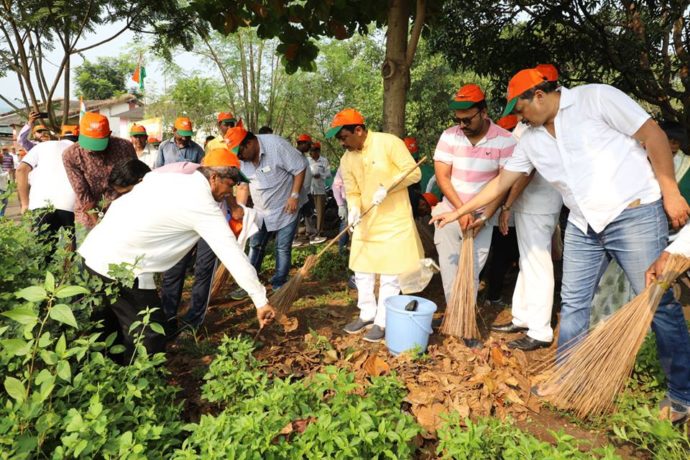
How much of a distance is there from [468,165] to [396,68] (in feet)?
4.48

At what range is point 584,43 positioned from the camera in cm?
610

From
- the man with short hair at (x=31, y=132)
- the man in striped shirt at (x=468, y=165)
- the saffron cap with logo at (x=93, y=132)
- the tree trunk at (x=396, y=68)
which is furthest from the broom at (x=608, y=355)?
the man with short hair at (x=31, y=132)

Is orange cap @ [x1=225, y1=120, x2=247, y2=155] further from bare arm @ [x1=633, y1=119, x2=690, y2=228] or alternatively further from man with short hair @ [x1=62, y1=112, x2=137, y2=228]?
bare arm @ [x1=633, y1=119, x2=690, y2=228]

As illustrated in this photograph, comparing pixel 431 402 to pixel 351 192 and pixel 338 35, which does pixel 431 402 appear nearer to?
pixel 351 192

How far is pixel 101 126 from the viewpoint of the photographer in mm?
3756

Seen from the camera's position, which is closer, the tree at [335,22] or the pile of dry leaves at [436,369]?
the pile of dry leaves at [436,369]

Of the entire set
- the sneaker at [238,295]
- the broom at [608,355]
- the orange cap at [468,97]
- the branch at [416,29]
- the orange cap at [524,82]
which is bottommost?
the sneaker at [238,295]

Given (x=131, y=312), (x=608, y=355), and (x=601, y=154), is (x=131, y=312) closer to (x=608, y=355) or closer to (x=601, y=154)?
(x=608, y=355)

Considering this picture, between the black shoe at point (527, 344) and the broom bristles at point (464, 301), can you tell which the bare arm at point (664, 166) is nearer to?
the broom bristles at point (464, 301)

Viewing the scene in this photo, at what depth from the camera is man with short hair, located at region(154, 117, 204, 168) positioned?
19.7 ft

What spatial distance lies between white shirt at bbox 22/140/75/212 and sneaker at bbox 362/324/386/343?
3.04m

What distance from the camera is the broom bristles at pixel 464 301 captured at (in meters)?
3.27

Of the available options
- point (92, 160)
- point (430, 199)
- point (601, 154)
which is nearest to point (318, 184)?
point (430, 199)

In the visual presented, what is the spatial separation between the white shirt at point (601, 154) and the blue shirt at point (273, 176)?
2617mm
